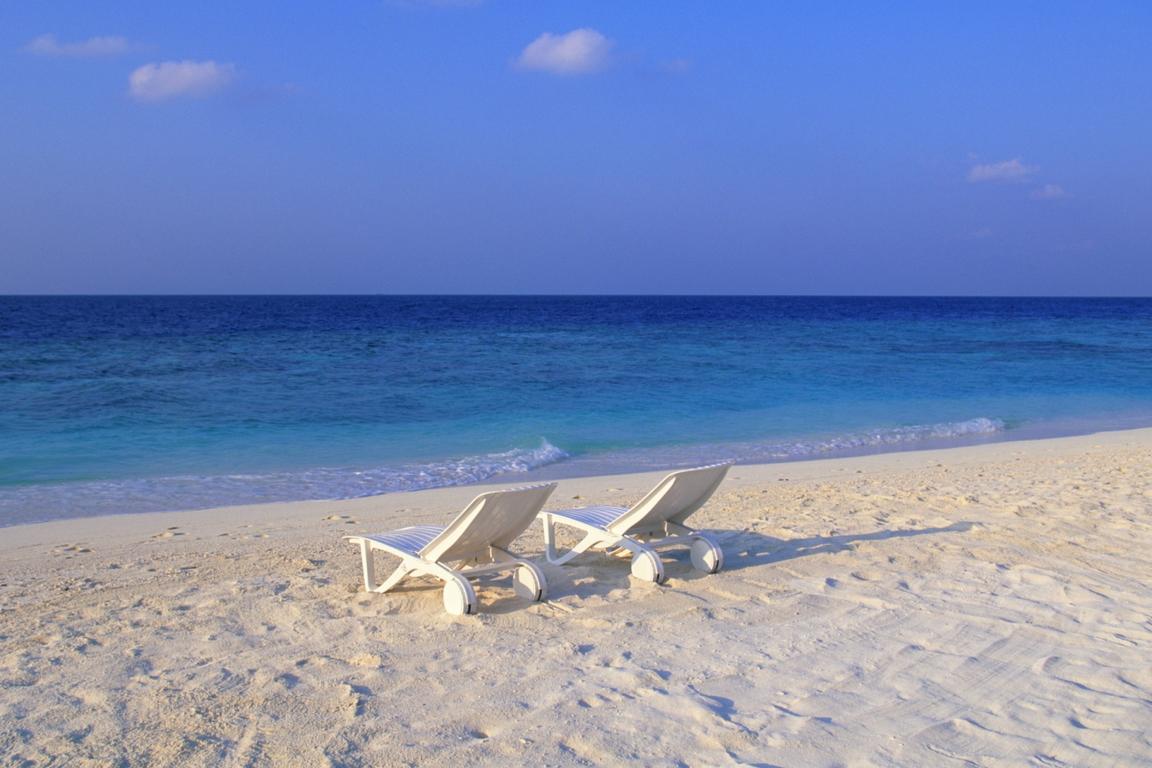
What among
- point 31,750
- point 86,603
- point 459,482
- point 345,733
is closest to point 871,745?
point 345,733

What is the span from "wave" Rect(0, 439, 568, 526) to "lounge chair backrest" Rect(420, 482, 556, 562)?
4.96 m

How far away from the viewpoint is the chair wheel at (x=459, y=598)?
5.26 metres

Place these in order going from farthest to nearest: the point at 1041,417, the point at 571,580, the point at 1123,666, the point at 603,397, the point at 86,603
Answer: the point at 603,397 → the point at 1041,417 → the point at 571,580 → the point at 86,603 → the point at 1123,666

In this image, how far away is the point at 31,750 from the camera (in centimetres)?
361

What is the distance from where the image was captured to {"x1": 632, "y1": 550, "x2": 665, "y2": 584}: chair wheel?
19.2 ft

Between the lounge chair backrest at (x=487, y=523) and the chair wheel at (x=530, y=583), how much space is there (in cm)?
26

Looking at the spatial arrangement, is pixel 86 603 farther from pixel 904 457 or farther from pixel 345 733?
pixel 904 457

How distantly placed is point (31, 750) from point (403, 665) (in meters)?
1.56

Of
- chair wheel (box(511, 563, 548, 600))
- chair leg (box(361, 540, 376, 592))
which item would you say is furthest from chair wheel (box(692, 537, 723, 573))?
chair leg (box(361, 540, 376, 592))

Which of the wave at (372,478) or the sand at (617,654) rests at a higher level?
the sand at (617,654)

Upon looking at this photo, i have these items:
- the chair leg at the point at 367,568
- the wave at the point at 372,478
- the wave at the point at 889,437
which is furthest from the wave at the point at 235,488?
the chair leg at the point at 367,568

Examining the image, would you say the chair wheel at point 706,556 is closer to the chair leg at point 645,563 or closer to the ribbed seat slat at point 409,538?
the chair leg at point 645,563

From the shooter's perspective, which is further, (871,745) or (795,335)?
(795,335)

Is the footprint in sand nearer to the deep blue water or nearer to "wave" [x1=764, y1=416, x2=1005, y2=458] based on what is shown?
the deep blue water
